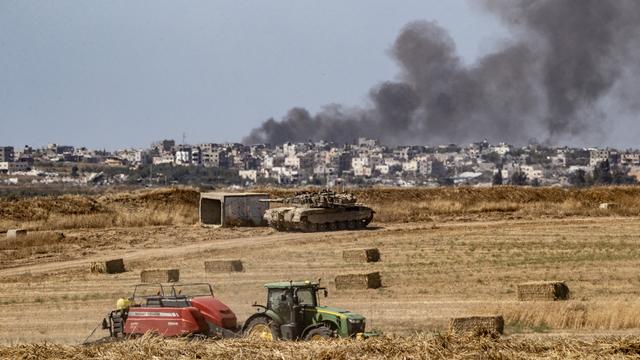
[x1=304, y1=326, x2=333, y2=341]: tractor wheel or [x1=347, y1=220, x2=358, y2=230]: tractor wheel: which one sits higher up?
[x1=347, y1=220, x2=358, y2=230]: tractor wheel

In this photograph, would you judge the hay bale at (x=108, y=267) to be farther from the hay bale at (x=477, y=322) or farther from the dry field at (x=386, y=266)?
the hay bale at (x=477, y=322)

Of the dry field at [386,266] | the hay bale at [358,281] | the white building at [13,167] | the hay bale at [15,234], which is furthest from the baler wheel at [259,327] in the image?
the white building at [13,167]

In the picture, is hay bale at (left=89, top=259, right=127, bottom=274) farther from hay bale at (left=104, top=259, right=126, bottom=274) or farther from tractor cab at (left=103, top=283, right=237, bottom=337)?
tractor cab at (left=103, top=283, right=237, bottom=337)

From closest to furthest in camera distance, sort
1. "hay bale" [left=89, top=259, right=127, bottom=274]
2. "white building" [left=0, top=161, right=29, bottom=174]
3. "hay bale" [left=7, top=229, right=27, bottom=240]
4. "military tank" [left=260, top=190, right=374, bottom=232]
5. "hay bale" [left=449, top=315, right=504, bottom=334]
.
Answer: "hay bale" [left=449, top=315, right=504, bottom=334], "hay bale" [left=89, top=259, right=127, bottom=274], "hay bale" [left=7, top=229, right=27, bottom=240], "military tank" [left=260, top=190, right=374, bottom=232], "white building" [left=0, top=161, right=29, bottom=174]

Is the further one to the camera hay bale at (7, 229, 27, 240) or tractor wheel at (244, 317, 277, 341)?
hay bale at (7, 229, 27, 240)

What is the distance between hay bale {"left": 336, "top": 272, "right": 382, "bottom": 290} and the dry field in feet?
1.14

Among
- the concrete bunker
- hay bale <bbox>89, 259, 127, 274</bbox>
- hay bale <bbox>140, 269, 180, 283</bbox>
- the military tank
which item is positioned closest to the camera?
hay bale <bbox>140, 269, 180, 283</bbox>

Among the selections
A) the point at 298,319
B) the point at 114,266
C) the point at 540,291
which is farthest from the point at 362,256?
the point at 298,319

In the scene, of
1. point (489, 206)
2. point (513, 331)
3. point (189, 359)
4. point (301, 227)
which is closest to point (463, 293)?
point (513, 331)

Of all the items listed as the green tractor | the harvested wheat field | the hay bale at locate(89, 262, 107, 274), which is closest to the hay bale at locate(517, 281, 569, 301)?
the green tractor

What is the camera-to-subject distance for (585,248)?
135 feet

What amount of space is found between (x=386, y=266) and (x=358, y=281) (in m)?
6.28

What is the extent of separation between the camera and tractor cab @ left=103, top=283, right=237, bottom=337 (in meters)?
21.4

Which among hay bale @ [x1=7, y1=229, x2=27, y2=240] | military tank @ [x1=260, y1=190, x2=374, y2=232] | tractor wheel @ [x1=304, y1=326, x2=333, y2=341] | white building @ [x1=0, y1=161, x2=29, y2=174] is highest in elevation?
white building @ [x1=0, y1=161, x2=29, y2=174]
